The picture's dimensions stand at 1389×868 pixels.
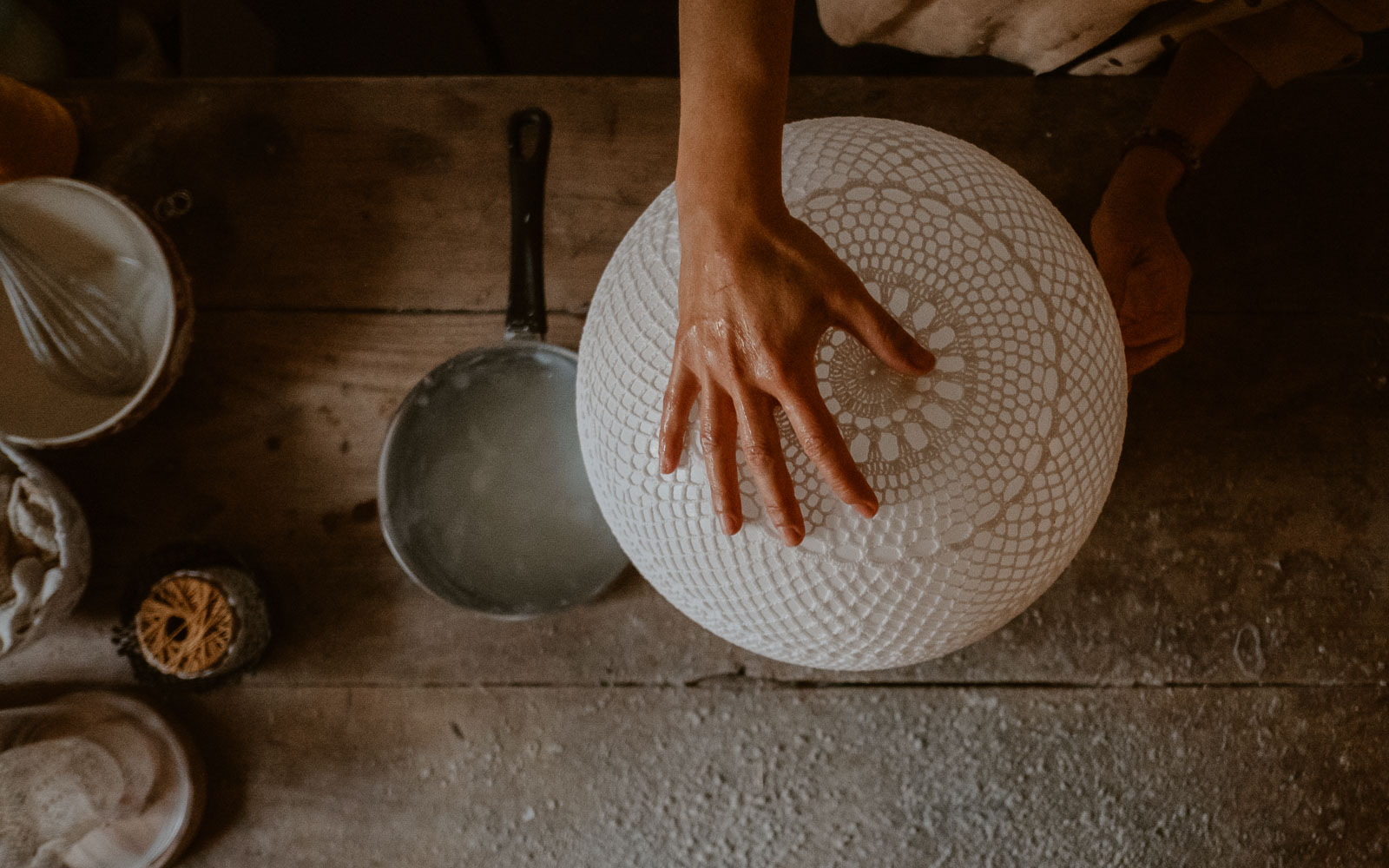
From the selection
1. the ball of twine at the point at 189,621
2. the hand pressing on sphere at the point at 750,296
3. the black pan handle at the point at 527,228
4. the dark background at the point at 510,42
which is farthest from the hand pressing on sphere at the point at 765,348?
the dark background at the point at 510,42

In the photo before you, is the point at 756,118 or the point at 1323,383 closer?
the point at 756,118

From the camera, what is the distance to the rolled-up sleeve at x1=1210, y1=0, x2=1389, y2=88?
1.28 feet

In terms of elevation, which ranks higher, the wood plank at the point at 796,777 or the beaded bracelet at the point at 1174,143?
the beaded bracelet at the point at 1174,143

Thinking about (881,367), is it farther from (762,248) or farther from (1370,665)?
(1370,665)

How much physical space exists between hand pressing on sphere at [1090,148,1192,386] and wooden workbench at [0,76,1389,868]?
0.05 m

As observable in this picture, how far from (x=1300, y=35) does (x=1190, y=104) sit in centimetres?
6

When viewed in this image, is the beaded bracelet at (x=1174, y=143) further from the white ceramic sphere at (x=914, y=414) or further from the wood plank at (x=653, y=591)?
the white ceramic sphere at (x=914, y=414)

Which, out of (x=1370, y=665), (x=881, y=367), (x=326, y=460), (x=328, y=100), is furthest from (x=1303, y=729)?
(x=328, y=100)

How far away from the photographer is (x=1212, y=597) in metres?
0.51

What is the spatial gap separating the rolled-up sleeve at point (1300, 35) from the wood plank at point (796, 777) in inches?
15.1

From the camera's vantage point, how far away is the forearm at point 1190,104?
44 cm

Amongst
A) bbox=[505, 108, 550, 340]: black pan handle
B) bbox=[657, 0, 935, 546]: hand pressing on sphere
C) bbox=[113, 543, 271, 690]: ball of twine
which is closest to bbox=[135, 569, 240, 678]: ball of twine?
bbox=[113, 543, 271, 690]: ball of twine

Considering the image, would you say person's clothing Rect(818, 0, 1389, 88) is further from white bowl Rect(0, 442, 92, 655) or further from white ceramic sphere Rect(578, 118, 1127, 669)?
white bowl Rect(0, 442, 92, 655)

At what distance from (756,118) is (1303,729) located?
1.81 ft
